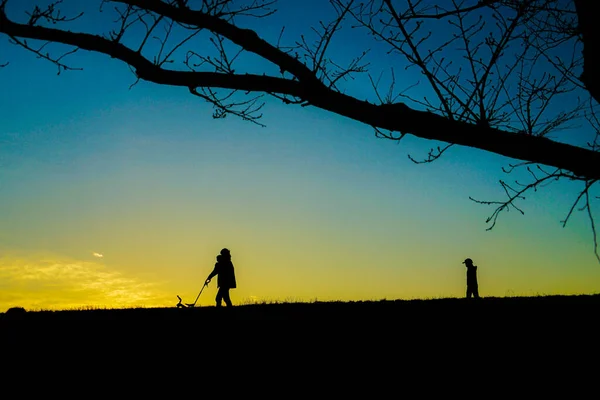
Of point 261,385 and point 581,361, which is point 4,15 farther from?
point 581,361

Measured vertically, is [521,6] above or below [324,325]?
above

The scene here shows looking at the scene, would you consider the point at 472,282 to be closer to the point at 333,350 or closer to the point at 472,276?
the point at 472,276

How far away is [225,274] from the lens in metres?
15.1

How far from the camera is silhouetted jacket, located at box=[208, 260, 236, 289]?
15062mm

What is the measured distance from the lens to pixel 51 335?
9930mm

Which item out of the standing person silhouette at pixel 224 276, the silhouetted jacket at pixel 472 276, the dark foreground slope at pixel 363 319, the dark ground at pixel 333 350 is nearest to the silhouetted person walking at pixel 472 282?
the silhouetted jacket at pixel 472 276

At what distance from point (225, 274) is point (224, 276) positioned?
0.06 metres

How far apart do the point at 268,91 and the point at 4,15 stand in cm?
211

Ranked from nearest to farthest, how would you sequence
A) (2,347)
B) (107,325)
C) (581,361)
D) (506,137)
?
(506,137) < (581,361) < (2,347) < (107,325)

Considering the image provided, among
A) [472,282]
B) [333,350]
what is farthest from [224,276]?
[472,282]

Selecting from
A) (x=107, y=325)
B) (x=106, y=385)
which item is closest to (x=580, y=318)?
(x=106, y=385)

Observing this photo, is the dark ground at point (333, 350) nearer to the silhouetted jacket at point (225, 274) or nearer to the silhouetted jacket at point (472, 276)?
the silhouetted jacket at point (225, 274)

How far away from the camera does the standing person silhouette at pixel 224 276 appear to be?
15.0 m

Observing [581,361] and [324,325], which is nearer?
[581,361]
